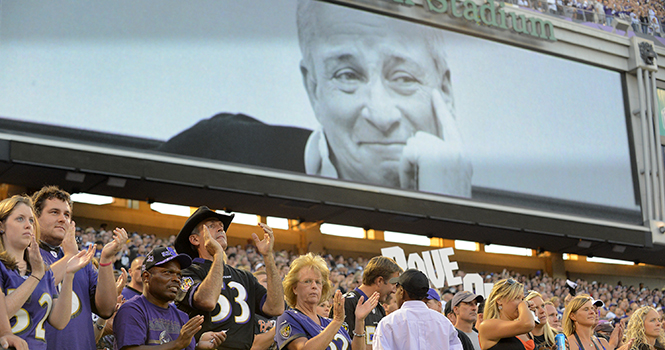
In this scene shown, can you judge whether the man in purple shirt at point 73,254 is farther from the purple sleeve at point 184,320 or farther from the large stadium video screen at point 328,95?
the large stadium video screen at point 328,95

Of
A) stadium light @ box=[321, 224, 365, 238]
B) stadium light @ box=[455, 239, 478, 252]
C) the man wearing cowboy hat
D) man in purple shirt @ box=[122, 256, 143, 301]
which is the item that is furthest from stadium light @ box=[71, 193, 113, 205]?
the man wearing cowboy hat

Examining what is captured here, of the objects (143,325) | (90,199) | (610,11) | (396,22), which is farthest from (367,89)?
(143,325)

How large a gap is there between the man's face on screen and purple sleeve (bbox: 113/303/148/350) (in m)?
15.9

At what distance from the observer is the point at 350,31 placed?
2103 centimetres

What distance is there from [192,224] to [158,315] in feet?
2.42

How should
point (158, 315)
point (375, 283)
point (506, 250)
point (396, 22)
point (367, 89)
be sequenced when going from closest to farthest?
1. point (158, 315)
2. point (375, 283)
3. point (367, 89)
4. point (396, 22)
5. point (506, 250)


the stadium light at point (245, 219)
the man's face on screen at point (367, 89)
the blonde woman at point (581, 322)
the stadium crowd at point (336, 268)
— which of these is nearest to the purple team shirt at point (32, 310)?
the stadium crowd at point (336, 268)

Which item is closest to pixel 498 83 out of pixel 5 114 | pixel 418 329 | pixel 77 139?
pixel 77 139

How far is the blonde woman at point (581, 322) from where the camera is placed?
6.00 m

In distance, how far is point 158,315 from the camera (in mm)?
3902

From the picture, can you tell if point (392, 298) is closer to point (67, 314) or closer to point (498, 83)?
point (67, 314)

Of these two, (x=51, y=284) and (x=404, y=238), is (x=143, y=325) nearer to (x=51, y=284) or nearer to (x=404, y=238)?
(x=51, y=284)

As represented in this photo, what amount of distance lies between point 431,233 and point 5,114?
45.5 ft

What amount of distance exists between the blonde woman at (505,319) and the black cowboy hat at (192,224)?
85.1 inches
